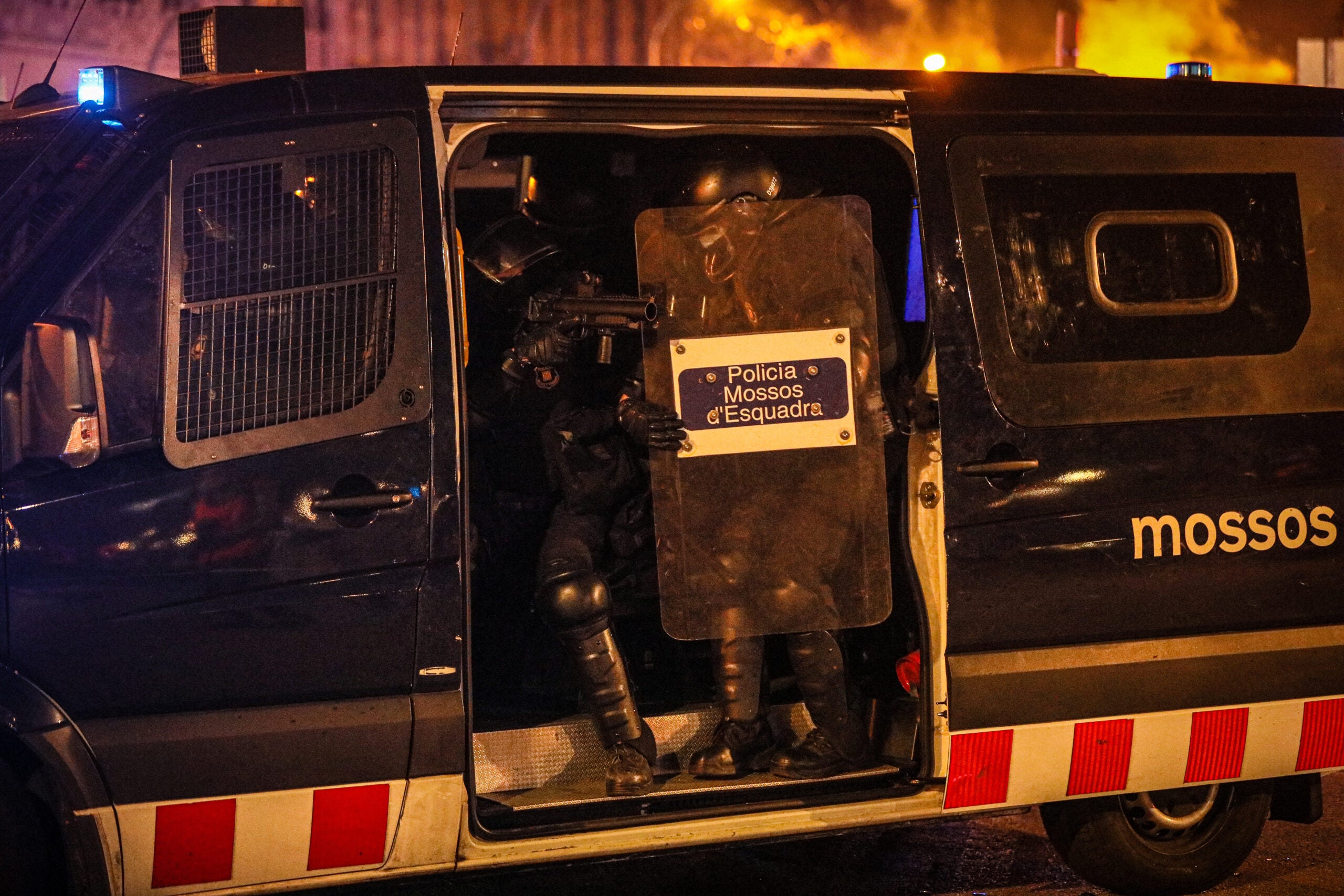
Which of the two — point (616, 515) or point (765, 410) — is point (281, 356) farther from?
point (616, 515)

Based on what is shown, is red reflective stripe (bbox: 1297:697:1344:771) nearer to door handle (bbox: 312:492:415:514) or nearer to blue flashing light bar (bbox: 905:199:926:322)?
blue flashing light bar (bbox: 905:199:926:322)

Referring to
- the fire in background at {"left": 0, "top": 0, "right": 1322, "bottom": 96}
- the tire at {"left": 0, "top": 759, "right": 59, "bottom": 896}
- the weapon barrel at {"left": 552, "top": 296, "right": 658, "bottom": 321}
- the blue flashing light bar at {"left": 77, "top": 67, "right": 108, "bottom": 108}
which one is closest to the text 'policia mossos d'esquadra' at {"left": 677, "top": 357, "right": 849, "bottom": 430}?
the weapon barrel at {"left": 552, "top": 296, "right": 658, "bottom": 321}

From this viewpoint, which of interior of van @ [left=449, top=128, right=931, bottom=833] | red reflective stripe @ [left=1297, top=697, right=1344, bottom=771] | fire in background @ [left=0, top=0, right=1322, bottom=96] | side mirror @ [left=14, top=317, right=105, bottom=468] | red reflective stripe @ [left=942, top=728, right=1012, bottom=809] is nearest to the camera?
side mirror @ [left=14, top=317, right=105, bottom=468]

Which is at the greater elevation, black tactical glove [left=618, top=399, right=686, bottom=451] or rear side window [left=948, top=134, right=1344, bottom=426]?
rear side window [left=948, top=134, right=1344, bottom=426]

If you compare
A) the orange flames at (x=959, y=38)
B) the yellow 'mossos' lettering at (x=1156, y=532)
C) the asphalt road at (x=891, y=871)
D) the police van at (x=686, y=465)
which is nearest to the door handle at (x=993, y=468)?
the police van at (x=686, y=465)

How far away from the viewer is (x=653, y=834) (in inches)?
133

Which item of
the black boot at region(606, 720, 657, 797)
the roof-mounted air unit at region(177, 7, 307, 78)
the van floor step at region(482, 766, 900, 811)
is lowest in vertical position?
the van floor step at region(482, 766, 900, 811)

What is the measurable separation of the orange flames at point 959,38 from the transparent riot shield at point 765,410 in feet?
30.7

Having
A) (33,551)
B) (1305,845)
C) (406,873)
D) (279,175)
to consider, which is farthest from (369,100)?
(1305,845)

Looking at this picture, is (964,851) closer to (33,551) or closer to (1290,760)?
(1290,760)

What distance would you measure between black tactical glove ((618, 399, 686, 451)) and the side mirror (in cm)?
132

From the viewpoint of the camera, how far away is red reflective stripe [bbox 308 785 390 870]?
3105mm

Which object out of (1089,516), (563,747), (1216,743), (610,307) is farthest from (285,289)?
(1216,743)

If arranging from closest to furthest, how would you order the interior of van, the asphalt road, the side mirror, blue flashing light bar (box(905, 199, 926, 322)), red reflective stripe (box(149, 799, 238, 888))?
the side mirror
red reflective stripe (box(149, 799, 238, 888))
the interior of van
the asphalt road
blue flashing light bar (box(905, 199, 926, 322))
